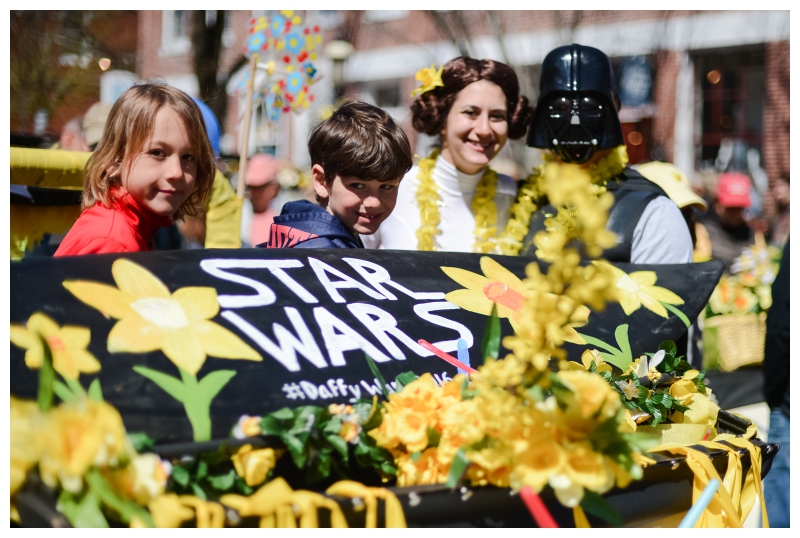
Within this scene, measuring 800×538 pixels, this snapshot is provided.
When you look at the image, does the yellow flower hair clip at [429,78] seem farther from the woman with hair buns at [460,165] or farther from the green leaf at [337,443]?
the green leaf at [337,443]

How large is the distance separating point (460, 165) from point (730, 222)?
4520 mm

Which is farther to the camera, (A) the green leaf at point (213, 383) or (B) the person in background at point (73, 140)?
(B) the person in background at point (73, 140)

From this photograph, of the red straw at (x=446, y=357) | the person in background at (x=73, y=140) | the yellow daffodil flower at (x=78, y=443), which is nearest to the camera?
the yellow daffodil flower at (x=78, y=443)

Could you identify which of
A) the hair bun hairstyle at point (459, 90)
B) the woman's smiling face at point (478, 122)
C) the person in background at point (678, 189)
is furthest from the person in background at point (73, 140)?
the person in background at point (678, 189)

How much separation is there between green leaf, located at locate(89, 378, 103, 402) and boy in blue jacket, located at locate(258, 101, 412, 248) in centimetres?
76

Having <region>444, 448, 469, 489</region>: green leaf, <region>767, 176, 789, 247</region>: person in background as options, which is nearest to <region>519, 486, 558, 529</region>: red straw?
<region>444, 448, 469, 489</region>: green leaf

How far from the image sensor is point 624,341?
190 cm

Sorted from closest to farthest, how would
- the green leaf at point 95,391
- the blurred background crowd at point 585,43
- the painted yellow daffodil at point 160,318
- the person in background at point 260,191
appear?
the green leaf at point 95,391 < the painted yellow daffodil at point 160,318 < the person in background at point 260,191 < the blurred background crowd at point 585,43

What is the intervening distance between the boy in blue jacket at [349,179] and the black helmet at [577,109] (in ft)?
2.61

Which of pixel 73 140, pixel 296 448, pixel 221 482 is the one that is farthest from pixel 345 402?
pixel 73 140

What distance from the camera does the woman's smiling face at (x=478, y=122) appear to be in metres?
2.76

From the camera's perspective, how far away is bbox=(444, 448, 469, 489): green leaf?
124cm

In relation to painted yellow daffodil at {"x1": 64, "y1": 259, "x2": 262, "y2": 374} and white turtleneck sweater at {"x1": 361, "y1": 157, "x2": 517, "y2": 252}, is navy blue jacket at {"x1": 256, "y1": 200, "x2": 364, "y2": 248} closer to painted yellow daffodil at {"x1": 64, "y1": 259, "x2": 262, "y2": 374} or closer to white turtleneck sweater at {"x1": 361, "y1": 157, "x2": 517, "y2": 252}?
painted yellow daffodil at {"x1": 64, "y1": 259, "x2": 262, "y2": 374}
